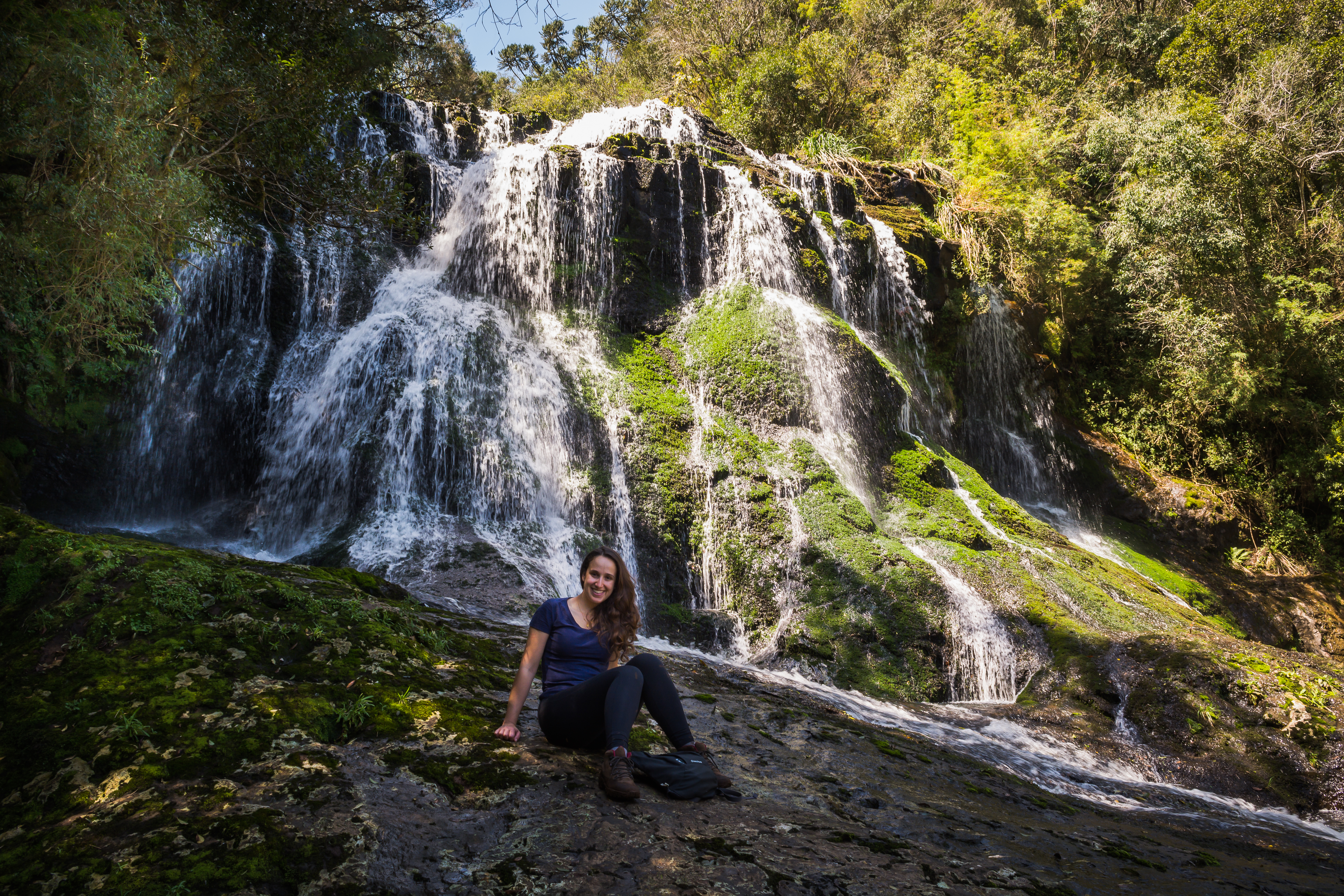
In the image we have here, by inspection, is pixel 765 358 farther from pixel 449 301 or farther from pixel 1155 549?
pixel 1155 549

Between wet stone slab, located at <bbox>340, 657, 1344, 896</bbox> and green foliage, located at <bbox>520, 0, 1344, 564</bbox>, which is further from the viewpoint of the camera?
green foliage, located at <bbox>520, 0, 1344, 564</bbox>

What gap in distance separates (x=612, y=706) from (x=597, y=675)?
0.75 feet

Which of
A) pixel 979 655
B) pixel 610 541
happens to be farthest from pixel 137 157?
pixel 979 655

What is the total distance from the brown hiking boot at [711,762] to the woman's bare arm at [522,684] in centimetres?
75

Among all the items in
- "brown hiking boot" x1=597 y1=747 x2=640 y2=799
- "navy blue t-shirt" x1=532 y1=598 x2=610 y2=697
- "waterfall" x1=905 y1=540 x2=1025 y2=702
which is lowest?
"waterfall" x1=905 y1=540 x2=1025 y2=702

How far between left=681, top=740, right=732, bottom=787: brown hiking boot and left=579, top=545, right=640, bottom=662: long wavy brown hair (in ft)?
1.74

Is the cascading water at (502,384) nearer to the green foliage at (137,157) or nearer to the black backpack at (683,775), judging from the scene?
the green foliage at (137,157)

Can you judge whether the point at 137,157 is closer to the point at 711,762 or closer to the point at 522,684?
the point at 522,684

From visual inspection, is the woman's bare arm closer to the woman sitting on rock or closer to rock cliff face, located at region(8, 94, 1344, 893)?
the woman sitting on rock

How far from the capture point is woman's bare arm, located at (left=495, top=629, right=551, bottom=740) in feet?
9.51

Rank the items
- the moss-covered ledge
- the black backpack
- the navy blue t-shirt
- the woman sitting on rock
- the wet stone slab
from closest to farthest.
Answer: the moss-covered ledge → the wet stone slab → the black backpack → the woman sitting on rock → the navy blue t-shirt

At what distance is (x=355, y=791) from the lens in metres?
2.31

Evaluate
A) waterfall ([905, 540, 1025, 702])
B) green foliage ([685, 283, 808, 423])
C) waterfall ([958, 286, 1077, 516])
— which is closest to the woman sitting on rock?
waterfall ([905, 540, 1025, 702])

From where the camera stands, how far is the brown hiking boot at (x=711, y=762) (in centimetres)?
295
